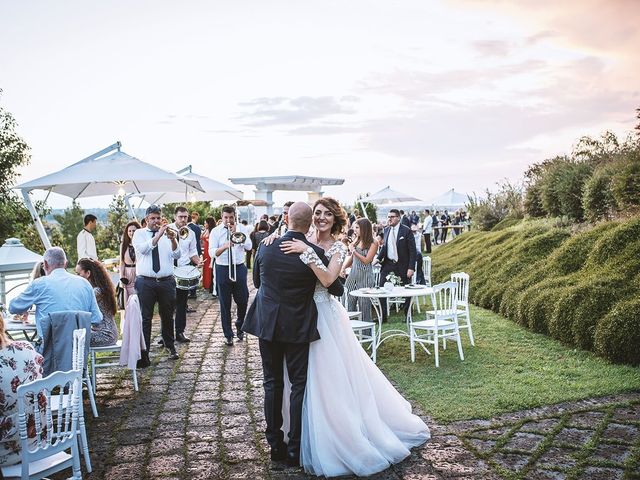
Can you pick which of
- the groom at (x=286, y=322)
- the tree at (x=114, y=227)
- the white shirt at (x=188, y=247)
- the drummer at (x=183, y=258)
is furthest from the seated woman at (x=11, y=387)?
the tree at (x=114, y=227)

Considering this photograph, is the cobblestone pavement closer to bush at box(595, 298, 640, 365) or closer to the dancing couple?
the dancing couple

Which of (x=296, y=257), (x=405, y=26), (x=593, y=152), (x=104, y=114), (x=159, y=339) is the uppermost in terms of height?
(x=405, y=26)

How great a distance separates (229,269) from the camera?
8.73m

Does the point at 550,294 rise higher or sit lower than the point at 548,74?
lower

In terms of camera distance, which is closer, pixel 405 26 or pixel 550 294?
pixel 550 294

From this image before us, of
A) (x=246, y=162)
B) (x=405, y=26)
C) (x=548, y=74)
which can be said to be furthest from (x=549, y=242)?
(x=246, y=162)

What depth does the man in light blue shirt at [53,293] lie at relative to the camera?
5.48 m

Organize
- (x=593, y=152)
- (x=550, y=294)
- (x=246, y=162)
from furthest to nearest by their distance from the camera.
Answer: (x=246, y=162) → (x=593, y=152) → (x=550, y=294)

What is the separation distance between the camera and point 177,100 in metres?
13.1

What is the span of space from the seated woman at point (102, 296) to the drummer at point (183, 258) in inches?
83.0

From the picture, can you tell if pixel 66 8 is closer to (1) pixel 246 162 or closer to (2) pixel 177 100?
(2) pixel 177 100

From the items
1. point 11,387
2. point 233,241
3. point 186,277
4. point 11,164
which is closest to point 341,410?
point 11,387

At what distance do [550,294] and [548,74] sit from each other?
5.73 metres

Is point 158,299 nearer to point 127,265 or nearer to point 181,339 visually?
point 127,265
